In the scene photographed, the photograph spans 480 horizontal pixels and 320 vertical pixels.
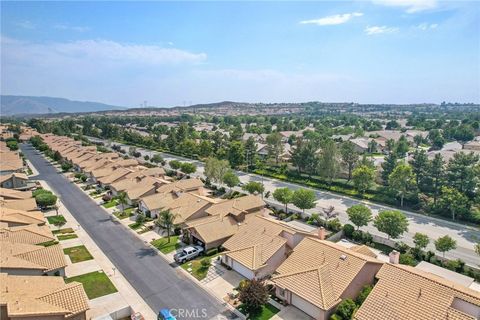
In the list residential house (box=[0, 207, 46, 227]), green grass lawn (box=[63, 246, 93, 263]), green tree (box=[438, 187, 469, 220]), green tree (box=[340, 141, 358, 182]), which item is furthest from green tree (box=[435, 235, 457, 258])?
residential house (box=[0, 207, 46, 227])

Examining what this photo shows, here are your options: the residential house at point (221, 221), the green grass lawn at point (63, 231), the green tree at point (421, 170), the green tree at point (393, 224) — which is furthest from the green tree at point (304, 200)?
the green grass lawn at point (63, 231)

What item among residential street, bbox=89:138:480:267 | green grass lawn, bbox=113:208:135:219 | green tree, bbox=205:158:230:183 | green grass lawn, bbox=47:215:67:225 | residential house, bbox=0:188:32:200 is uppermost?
green tree, bbox=205:158:230:183

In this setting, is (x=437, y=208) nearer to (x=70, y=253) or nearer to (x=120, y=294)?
(x=120, y=294)

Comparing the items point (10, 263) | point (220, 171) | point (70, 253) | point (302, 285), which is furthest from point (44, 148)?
point (302, 285)

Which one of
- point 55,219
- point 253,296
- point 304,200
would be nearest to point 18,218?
point 55,219

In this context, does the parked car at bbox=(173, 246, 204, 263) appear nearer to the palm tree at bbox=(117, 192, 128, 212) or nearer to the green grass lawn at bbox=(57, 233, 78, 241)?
the green grass lawn at bbox=(57, 233, 78, 241)

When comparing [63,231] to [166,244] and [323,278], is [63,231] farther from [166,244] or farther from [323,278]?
[323,278]

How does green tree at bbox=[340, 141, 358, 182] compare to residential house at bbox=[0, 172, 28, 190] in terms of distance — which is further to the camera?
green tree at bbox=[340, 141, 358, 182]
